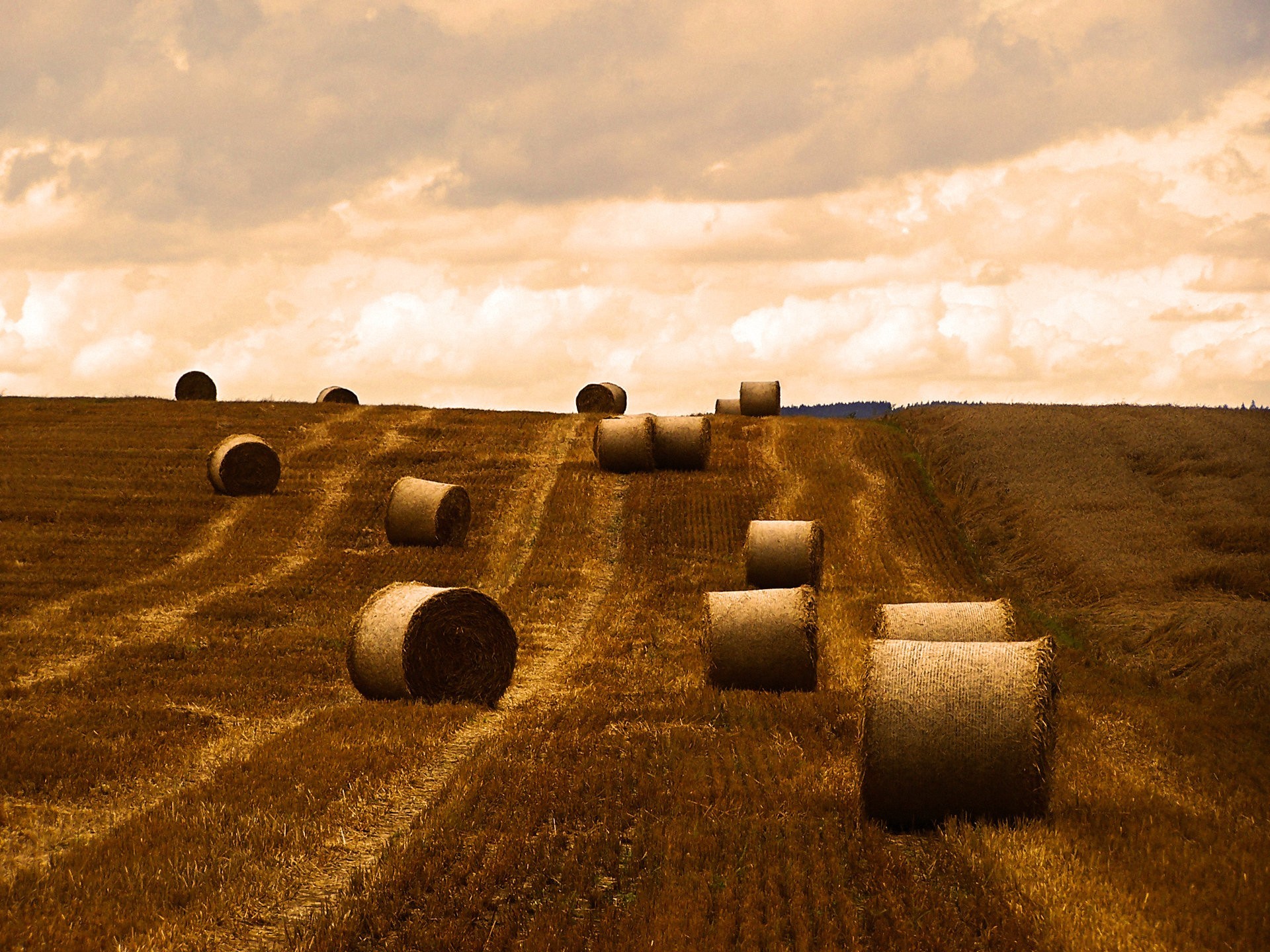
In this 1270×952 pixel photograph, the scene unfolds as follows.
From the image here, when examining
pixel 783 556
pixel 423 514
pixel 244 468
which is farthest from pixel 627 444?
pixel 783 556

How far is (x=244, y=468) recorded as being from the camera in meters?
33.4

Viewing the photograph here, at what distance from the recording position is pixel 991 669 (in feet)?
33.3

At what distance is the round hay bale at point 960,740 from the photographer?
9836 mm

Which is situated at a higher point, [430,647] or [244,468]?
[244,468]

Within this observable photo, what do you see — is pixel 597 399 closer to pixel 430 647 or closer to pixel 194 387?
pixel 194 387

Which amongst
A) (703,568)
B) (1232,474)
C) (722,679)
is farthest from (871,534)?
(722,679)

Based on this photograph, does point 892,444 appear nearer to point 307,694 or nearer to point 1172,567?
point 1172,567

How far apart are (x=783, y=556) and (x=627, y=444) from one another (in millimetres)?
12228

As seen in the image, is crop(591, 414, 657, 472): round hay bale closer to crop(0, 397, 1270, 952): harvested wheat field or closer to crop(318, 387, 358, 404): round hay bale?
crop(0, 397, 1270, 952): harvested wheat field

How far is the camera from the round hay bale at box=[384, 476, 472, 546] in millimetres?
28844

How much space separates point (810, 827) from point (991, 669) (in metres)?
1.94

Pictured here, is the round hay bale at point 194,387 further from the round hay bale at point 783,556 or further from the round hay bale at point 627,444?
the round hay bale at point 783,556

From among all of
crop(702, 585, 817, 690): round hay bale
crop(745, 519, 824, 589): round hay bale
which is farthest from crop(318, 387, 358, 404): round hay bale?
crop(702, 585, 817, 690): round hay bale

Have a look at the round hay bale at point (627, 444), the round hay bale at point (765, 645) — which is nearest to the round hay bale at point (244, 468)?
the round hay bale at point (627, 444)
